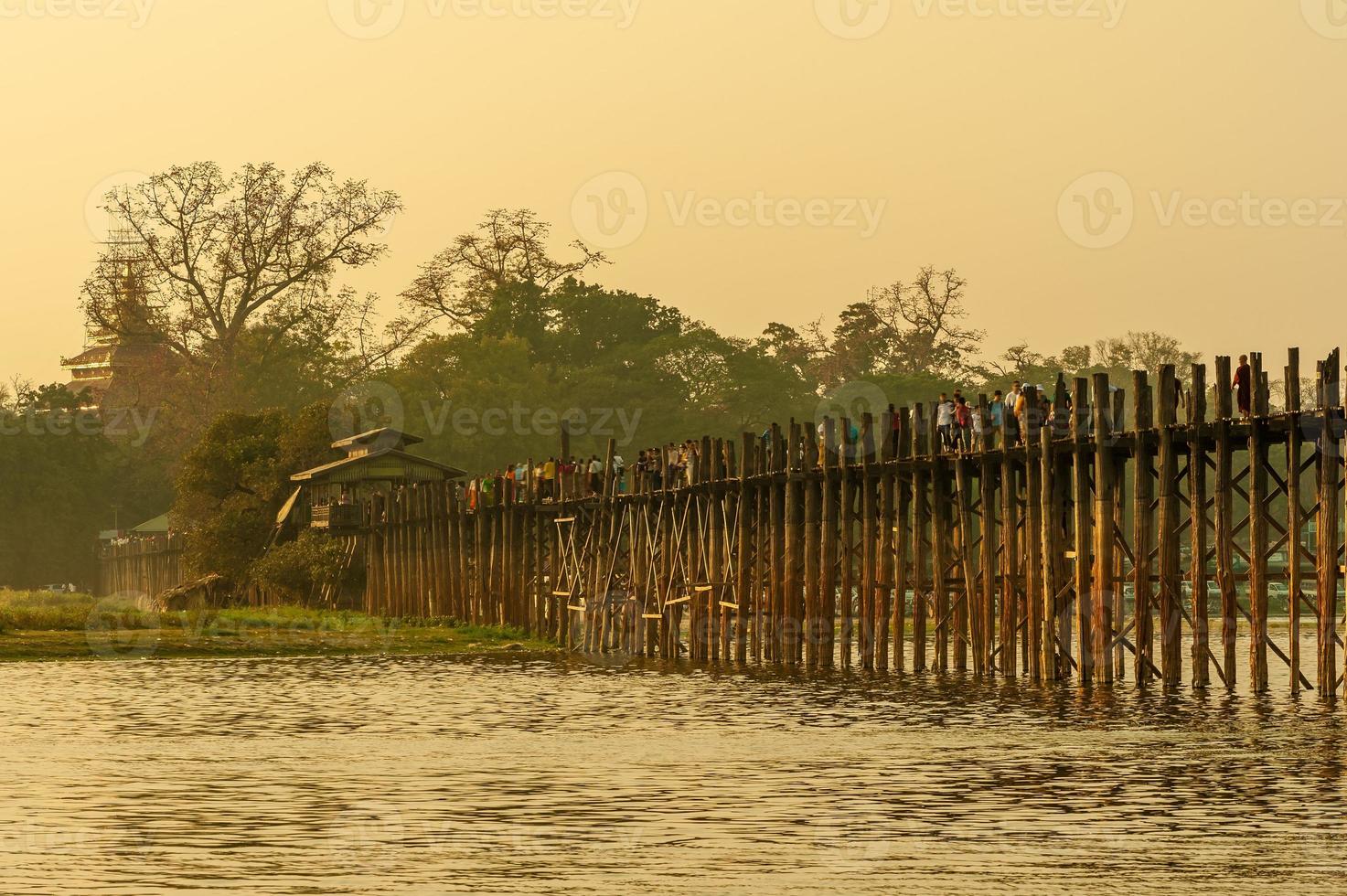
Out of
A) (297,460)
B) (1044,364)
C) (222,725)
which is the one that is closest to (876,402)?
(1044,364)

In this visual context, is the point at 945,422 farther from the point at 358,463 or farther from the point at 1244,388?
the point at 358,463

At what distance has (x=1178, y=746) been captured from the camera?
24.8 metres

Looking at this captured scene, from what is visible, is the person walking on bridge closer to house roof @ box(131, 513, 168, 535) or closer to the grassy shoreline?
the grassy shoreline

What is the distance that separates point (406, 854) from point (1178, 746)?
10.7 metres

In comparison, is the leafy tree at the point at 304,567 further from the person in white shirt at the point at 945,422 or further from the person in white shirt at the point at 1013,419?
the person in white shirt at the point at 1013,419

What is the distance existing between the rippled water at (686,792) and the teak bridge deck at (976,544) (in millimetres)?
1202

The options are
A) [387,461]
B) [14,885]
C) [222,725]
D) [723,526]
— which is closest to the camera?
[14,885]

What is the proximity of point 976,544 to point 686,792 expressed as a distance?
1903 cm

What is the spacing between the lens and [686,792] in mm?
21891

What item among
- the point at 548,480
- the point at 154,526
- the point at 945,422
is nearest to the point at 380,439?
the point at 548,480

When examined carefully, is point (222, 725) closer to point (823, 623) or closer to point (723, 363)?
point (823, 623)

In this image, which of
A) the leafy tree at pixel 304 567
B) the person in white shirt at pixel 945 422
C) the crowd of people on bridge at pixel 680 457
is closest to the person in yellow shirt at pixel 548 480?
the crowd of people on bridge at pixel 680 457

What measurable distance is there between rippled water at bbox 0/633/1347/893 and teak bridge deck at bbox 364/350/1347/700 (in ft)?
3.94

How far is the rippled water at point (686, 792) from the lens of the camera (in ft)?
55.1
